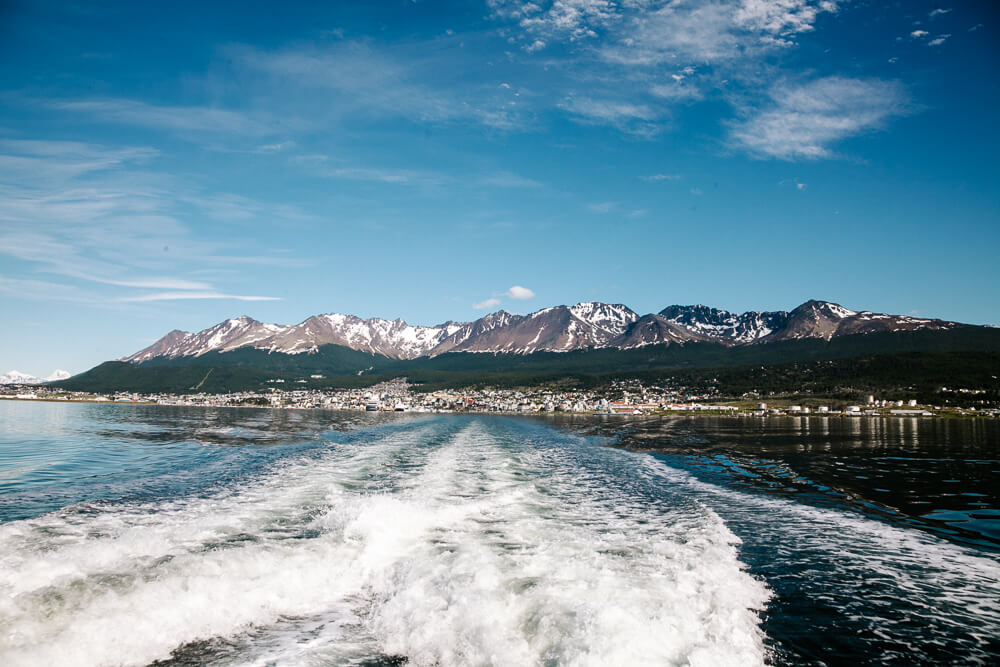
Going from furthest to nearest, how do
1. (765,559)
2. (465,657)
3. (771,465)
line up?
(771,465), (765,559), (465,657)

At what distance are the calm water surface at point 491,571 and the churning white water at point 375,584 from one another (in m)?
0.05

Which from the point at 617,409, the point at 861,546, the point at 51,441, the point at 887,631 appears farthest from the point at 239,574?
the point at 617,409

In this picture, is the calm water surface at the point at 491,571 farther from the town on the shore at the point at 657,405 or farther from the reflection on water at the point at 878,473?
the town on the shore at the point at 657,405

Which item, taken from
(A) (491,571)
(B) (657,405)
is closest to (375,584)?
(A) (491,571)

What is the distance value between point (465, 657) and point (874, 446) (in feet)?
154

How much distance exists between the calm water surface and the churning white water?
51 mm

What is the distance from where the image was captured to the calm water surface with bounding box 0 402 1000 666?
8102 millimetres

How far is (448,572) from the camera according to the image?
37.0 feet

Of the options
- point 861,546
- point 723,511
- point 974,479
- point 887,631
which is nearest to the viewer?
point 887,631

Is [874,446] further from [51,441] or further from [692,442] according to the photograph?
[51,441]

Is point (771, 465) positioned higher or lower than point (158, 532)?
lower

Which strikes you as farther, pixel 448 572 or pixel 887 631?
pixel 448 572

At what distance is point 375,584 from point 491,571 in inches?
99.3

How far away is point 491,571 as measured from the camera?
11.2m
